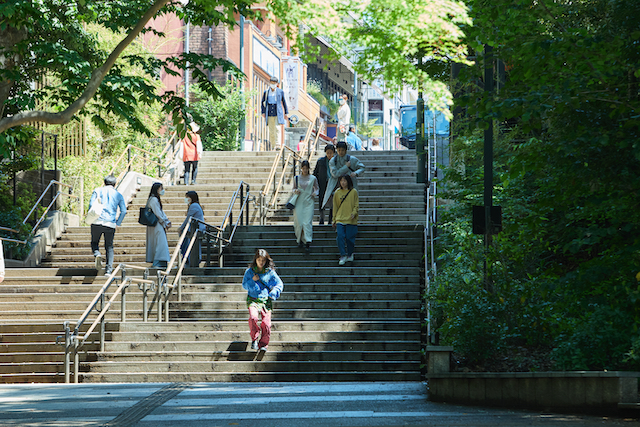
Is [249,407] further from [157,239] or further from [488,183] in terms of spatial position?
[157,239]

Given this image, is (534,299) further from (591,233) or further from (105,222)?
(105,222)

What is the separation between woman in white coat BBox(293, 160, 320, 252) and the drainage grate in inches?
224

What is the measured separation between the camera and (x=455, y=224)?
14.0 meters

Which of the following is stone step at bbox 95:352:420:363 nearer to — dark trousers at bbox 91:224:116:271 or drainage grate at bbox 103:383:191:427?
drainage grate at bbox 103:383:191:427

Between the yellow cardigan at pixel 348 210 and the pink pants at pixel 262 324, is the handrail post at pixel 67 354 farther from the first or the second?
the yellow cardigan at pixel 348 210

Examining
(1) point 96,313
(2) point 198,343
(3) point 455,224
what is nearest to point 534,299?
(3) point 455,224

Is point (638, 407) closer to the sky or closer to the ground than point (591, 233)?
closer to the ground

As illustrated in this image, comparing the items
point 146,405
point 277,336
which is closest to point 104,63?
point 146,405

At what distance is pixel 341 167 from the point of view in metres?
16.5

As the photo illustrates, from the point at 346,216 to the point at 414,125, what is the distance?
28.8m

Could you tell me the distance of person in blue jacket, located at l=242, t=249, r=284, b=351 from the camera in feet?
37.0

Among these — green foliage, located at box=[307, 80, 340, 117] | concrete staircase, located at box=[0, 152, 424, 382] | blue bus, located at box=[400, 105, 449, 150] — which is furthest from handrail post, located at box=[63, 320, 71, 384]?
green foliage, located at box=[307, 80, 340, 117]

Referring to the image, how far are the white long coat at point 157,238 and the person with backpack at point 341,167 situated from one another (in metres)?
3.54

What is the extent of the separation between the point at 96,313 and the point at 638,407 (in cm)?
889
